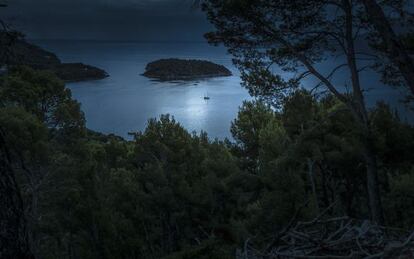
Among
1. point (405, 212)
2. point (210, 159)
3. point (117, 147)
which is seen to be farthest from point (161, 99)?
point (405, 212)

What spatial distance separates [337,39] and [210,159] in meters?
13.5

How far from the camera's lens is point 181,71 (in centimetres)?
14912

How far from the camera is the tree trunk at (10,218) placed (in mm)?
3074

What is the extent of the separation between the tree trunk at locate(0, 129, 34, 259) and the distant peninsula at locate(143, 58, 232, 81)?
461 ft

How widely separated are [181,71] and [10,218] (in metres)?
148

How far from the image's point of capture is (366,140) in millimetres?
8805

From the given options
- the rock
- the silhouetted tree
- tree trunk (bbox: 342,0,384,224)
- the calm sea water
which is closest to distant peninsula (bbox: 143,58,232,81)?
the calm sea water

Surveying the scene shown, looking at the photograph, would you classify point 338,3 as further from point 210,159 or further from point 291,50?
point 210,159

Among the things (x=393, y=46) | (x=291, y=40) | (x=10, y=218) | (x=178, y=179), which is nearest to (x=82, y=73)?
(x=178, y=179)

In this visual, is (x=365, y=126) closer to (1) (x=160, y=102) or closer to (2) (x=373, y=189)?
(2) (x=373, y=189)

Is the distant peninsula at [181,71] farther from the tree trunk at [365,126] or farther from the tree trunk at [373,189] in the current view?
the tree trunk at [373,189]

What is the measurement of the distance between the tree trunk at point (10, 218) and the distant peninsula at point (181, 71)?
140516 mm

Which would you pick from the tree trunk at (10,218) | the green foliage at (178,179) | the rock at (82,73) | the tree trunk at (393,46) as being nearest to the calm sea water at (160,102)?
the rock at (82,73)

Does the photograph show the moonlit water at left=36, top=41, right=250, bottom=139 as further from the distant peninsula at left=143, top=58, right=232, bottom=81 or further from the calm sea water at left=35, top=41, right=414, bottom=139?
the distant peninsula at left=143, top=58, right=232, bottom=81
